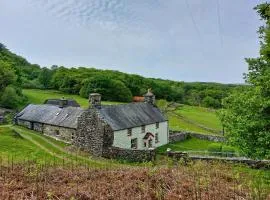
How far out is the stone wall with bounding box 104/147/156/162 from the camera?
37.2 meters

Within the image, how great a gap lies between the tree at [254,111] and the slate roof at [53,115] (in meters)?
27.2

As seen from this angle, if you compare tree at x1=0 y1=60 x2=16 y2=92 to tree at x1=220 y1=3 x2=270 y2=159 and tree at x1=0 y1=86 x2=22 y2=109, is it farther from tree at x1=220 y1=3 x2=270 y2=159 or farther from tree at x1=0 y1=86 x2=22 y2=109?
tree at x1=220 y1=3 x2=270 y2=159

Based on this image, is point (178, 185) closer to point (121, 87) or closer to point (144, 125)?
point (144, 125)

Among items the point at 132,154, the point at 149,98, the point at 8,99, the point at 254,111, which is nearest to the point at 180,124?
the point at 149,98

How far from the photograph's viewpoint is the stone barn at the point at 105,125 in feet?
134

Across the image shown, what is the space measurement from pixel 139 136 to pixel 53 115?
15.4 metres

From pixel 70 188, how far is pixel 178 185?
13.1ft

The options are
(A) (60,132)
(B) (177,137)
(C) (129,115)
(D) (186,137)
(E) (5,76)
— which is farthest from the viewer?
(E) (5,76)

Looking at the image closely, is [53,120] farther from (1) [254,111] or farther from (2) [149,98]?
(1) [254,111]

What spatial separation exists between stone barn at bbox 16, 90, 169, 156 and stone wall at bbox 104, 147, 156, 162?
3.98 ft

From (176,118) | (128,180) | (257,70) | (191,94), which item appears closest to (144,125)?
(257,70)

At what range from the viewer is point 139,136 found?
4494 centimetres

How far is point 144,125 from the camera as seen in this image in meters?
45.8

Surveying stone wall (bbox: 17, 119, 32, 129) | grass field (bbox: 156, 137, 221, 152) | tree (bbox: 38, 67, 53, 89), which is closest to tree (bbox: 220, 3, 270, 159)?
grass field (bbox: 156, 137, 221, 152)
